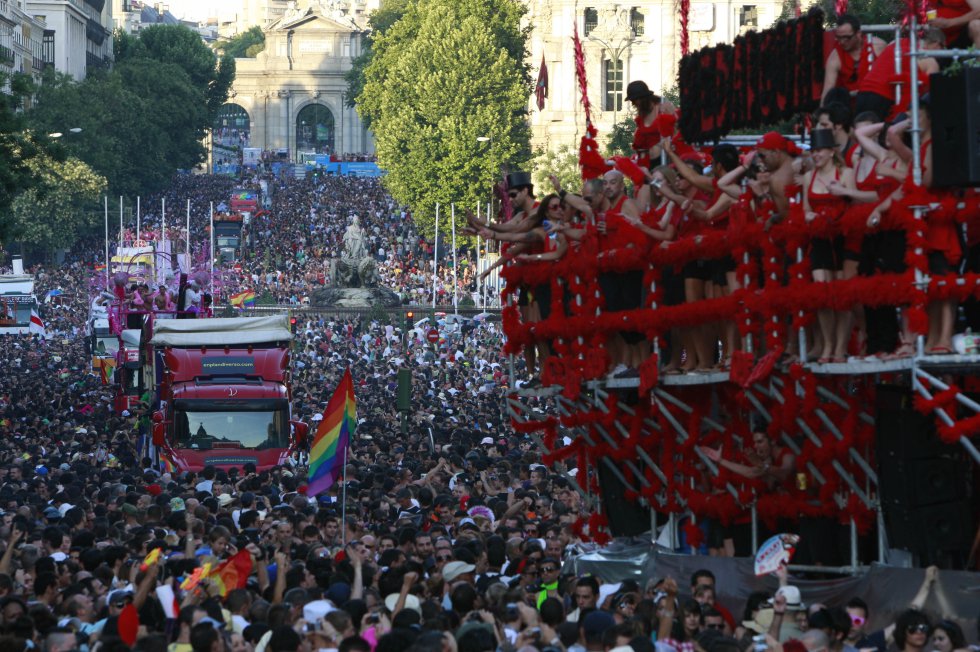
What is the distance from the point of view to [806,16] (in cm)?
A: 1780

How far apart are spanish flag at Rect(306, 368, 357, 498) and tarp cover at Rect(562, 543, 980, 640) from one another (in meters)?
3.45

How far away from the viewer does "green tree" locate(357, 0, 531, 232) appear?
9806 cm

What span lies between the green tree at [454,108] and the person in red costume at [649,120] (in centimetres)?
7563

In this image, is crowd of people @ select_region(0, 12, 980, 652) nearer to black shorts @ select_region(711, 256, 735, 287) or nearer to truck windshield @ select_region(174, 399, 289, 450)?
black shorts @ select_region(711, 256, 735, 287)

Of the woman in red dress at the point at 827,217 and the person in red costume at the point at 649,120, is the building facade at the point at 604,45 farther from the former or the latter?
the woman in red dress at the point at 827,217

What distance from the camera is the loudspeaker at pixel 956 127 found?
558 inches

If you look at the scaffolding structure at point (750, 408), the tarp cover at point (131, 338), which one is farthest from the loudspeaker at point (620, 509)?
the tarp cover at point (131, 338)

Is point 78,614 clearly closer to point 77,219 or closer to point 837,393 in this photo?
point 837,393

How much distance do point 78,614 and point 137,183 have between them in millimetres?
108754

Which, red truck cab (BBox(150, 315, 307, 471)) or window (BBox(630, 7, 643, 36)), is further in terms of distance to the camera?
window (BBox(630, 7, 643, 36))

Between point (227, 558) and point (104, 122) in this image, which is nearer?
point (227, 558)

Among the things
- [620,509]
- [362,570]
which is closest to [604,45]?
[620,509]

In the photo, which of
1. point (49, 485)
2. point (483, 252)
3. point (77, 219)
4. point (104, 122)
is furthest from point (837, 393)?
point (104, 122)

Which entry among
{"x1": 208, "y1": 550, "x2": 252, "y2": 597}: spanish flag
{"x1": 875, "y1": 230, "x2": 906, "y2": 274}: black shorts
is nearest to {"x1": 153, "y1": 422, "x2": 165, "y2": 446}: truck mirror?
{"x1": 208, "y1": 550, "x2": 252, "y2": 597}: spanish flag
